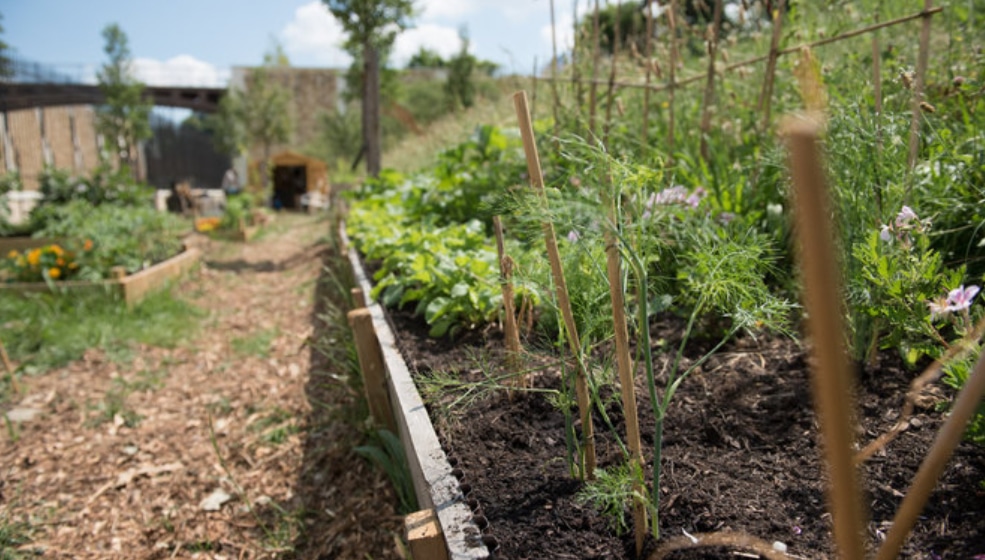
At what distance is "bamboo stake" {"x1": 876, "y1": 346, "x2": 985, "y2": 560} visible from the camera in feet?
1.33

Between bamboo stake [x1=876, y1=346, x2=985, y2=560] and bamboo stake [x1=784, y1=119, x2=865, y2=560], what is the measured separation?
0.06 m

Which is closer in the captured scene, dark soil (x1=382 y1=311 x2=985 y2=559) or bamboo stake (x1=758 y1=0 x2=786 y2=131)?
dark soil (x1=382 y1=311 x2=985 y2=559)

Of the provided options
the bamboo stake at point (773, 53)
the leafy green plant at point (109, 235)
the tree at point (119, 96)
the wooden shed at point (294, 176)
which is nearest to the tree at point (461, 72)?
the wooden shed at point (294, 176)

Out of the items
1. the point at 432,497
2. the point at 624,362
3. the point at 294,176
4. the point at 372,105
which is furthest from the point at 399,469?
the point at 294,176

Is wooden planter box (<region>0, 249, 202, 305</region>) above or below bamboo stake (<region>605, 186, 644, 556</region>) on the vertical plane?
below

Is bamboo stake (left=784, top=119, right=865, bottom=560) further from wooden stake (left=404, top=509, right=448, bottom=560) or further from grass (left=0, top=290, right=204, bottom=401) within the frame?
grass (left=0, top=290, right=204, bottom=401)

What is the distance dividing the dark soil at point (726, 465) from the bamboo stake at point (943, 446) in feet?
2.09

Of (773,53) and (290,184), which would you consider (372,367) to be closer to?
(773,53)

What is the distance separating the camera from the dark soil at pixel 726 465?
111 centimetres

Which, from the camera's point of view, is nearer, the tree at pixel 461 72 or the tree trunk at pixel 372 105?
the tree trunk at pixel 372 105

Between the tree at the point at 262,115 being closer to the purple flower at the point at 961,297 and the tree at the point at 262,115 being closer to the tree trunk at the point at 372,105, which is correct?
the tree trunk at the point at 372,105

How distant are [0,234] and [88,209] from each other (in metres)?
0.90

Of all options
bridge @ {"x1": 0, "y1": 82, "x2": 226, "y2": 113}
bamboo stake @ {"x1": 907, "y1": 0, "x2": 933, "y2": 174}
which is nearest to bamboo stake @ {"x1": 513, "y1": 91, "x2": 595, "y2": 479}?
bamboo stake @ {"x1": 907, "y1": 0, "x2": 933, "y2": 174}

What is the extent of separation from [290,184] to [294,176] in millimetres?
350
